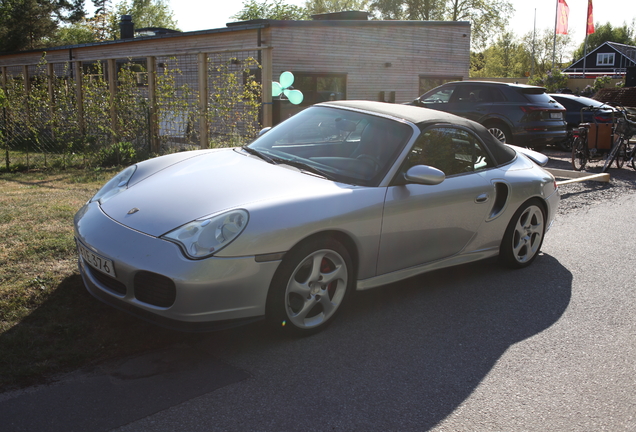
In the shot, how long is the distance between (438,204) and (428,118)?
745 millimetres

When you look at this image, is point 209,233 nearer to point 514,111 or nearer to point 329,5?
point 514,111

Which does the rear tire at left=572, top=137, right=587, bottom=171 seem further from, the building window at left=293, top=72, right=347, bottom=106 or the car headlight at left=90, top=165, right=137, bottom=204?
the car headlight at left=90, top=165, right=137, bottom=204

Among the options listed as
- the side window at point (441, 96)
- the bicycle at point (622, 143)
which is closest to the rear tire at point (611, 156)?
the bicycle at point (622, 143)

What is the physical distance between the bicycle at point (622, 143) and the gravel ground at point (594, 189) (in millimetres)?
258

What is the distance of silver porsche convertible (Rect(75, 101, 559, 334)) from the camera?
328 cm

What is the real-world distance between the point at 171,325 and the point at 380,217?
5.08ft

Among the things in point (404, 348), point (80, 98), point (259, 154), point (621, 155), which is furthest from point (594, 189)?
point (80, 98)

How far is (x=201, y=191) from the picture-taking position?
12.3ft

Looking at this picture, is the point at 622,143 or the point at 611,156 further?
the point at 622,143

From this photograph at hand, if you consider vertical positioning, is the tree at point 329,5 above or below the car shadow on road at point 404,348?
above

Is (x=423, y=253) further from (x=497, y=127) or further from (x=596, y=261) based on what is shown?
(x=497, y=127)

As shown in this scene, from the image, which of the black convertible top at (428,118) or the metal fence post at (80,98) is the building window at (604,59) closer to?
the metal fence post at (80,98)

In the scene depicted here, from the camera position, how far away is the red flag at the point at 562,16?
41.3 metres

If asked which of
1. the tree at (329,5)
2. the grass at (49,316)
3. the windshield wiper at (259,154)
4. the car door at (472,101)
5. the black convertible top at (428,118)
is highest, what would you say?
the tree at (329,5)
